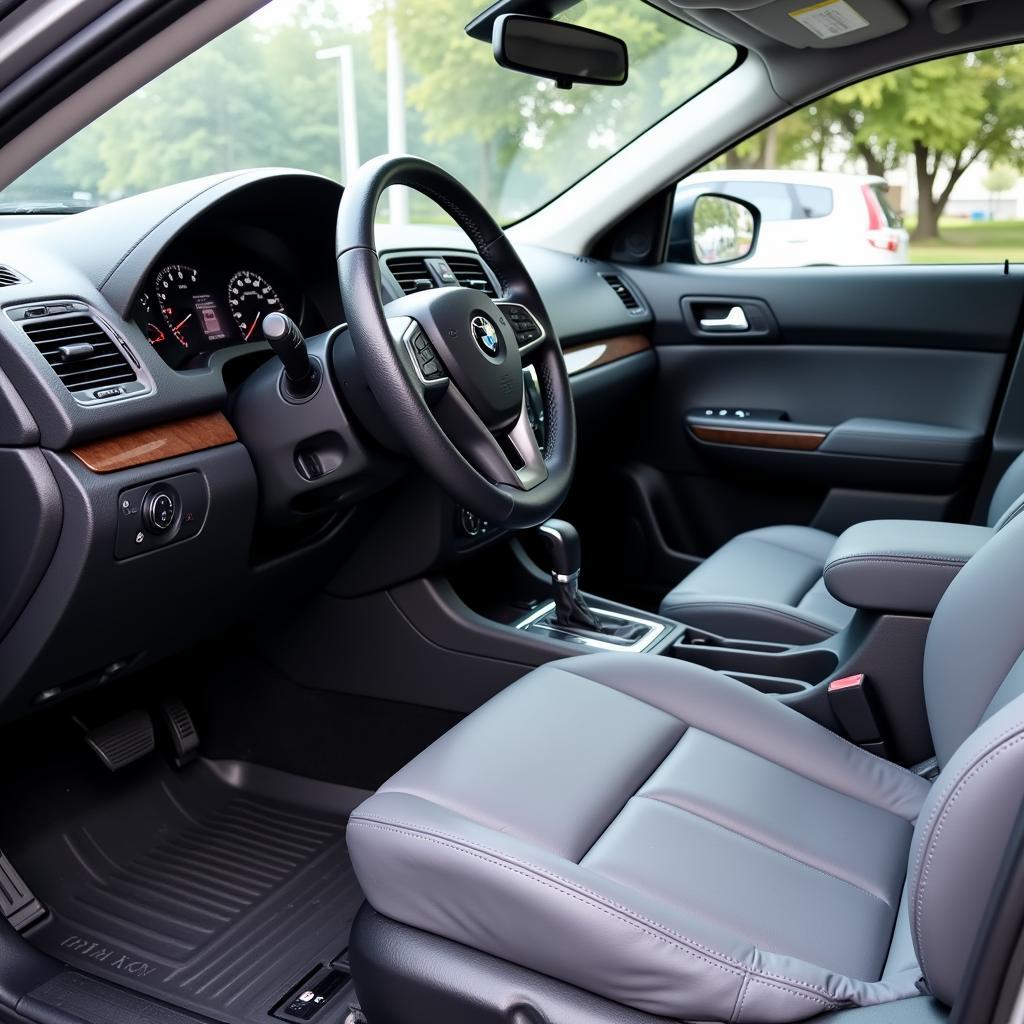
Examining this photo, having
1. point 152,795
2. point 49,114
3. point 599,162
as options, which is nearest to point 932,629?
point 49,114

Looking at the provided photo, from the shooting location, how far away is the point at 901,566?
1.85 m

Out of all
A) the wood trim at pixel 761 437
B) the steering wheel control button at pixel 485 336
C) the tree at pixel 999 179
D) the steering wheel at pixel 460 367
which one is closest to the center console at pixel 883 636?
the steering wheel at pixel 460 367

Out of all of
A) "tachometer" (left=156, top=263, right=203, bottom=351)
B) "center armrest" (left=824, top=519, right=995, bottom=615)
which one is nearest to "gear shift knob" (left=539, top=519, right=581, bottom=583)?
"center armrest" (left=824, top=519, right=995, bottom=615)

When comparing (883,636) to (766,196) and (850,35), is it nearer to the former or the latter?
(850,35)

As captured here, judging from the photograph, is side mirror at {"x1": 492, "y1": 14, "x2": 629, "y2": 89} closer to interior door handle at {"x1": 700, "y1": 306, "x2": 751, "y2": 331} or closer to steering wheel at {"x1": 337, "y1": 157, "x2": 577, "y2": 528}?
steering wheel at {"x1": 337, "y1": 157, "x2": 577, "y2": 528}

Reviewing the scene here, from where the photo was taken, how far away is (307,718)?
227cm

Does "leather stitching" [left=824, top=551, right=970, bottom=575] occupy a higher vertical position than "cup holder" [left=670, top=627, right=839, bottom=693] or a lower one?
higher

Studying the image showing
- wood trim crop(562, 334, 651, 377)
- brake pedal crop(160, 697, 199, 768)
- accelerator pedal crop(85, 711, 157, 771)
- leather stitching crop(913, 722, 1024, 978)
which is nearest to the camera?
leather stitching crop(913, 722, 1024, 978)

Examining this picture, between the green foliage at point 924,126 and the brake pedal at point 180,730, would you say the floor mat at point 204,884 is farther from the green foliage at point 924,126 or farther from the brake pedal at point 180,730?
the green foliage at point 924,126

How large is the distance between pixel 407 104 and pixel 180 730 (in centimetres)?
587

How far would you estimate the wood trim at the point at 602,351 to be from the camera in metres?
2.84

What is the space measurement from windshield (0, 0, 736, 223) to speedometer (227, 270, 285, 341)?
712 mm

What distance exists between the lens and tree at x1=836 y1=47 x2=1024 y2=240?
310 cm

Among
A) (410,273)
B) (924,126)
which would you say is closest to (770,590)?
(410,273)
